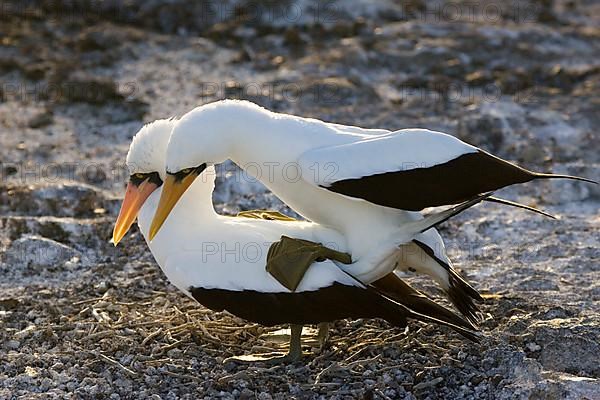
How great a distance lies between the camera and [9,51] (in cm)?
1172

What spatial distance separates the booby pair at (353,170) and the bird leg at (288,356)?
0.53m

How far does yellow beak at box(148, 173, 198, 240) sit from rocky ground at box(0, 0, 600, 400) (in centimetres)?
79

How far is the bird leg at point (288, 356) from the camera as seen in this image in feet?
19.5

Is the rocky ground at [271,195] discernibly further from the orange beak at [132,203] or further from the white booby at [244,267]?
the orange beak at [132,203]

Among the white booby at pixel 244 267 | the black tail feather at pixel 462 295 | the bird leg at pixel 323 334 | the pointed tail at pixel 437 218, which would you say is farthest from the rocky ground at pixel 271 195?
the pointed tail at pixel 437 218

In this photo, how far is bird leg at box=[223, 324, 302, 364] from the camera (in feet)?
19.5

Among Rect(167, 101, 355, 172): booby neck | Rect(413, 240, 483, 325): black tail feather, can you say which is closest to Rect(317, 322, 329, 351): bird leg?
Rect(413, 240, 483, 325): black tail feather

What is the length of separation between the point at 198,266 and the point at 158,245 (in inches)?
14.8

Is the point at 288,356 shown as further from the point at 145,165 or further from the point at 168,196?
the point at 145,165

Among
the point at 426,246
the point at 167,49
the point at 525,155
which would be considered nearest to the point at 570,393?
the point at 426,246

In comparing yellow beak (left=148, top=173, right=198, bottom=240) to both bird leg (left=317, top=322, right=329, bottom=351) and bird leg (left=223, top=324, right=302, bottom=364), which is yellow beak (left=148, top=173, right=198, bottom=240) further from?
bird leg (left=317, top=322, right=329, bottom=351)

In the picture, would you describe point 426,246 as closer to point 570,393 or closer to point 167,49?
point 570,393

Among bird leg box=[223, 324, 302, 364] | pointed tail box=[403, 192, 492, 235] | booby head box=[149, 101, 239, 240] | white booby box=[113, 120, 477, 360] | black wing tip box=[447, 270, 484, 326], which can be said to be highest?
booby head box=[149, 101, 239, 240]

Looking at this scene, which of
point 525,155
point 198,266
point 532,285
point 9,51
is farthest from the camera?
point 9,51
